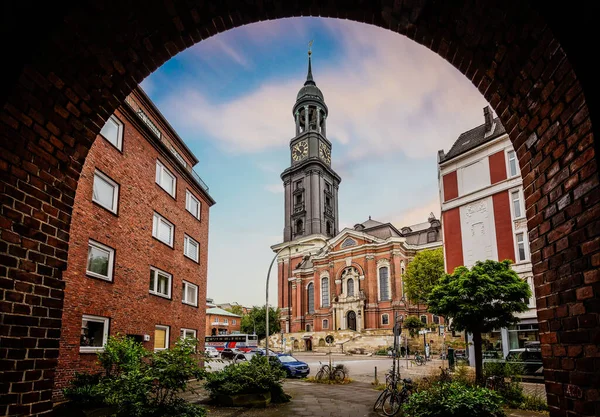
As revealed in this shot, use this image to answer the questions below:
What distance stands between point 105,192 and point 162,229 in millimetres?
4698

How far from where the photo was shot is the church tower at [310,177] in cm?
7038

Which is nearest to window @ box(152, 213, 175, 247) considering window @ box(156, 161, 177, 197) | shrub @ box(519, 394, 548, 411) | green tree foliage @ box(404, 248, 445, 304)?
window @ box(156, 161, 177, 197)

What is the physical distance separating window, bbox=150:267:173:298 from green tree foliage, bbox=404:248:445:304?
111ft

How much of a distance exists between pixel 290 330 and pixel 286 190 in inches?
885

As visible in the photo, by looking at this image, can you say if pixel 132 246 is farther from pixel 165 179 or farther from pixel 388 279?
pixel 388 279

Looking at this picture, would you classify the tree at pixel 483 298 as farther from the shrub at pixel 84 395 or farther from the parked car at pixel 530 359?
the shrub at pixel 84 395

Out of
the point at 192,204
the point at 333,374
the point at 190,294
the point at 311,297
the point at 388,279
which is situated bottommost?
the point at 333,374

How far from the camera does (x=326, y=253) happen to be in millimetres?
65750

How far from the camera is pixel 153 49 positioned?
407 cm

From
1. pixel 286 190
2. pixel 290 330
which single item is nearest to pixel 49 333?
pixel 290 330

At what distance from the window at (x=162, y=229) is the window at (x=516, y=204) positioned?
18.2 m

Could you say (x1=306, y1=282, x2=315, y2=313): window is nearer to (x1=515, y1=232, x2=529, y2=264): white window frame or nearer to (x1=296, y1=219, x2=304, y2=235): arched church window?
(x1=296, y1=219, x2=304, y2=235): arched church window

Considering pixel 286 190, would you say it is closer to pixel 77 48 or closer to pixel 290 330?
pixel 290 330

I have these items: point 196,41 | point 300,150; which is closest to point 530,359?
point 196,41
